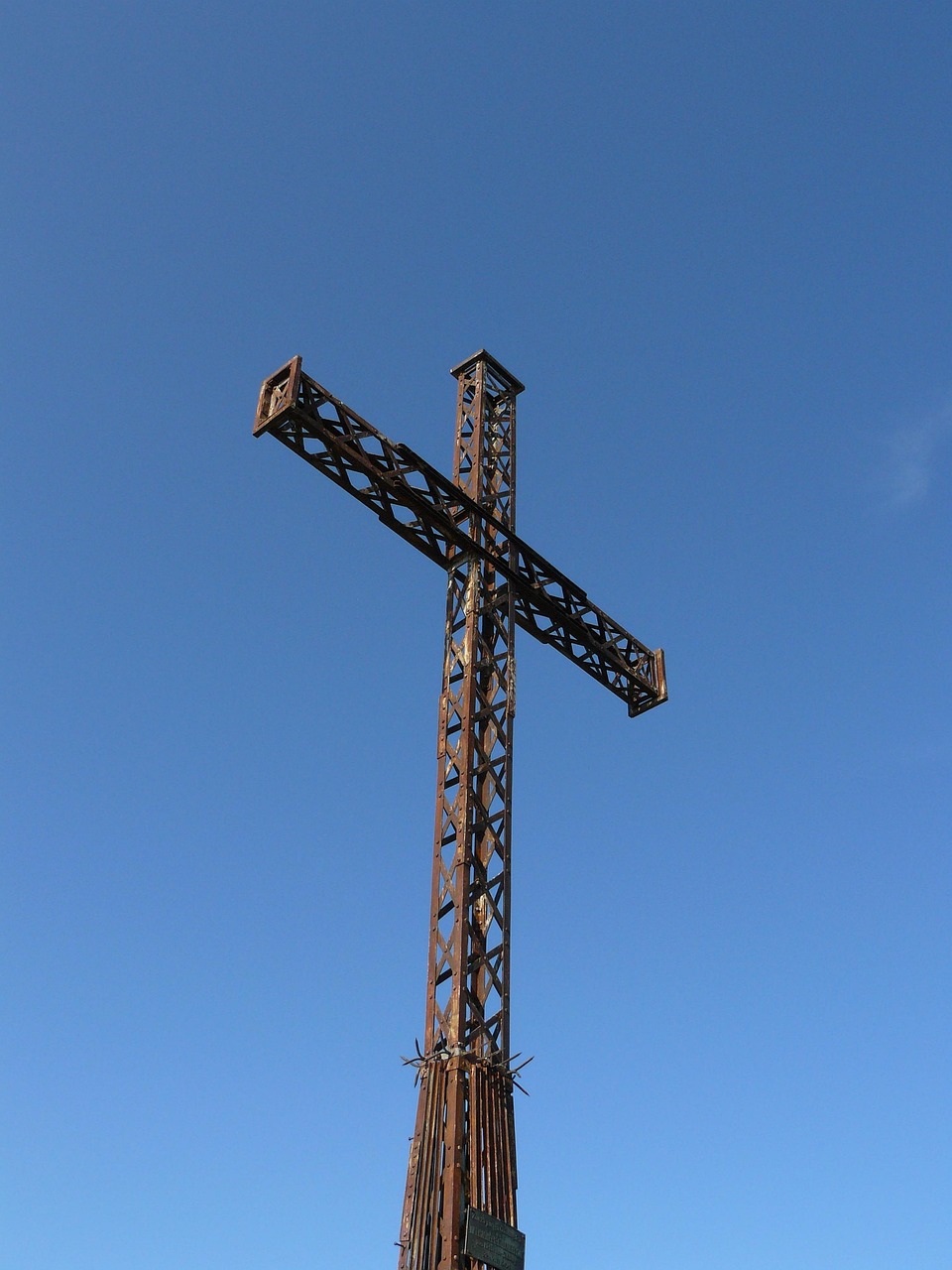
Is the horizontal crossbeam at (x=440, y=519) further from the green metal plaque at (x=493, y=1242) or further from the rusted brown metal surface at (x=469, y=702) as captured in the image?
the green metal plaque at (x=493, y=1242)

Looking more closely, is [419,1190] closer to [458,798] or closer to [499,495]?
[458,798]

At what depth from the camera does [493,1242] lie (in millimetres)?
12602

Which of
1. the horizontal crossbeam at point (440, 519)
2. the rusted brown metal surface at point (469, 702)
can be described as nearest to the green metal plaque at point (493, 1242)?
the rusted brown metal surface at point (469, 702)

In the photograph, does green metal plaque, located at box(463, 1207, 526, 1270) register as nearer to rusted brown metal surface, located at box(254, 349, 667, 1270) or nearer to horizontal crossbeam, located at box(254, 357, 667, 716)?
rusted brown metal surface, located at box(254, 349, 667, 1270)

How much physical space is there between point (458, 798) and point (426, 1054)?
278 centimetres

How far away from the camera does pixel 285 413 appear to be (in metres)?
15.3

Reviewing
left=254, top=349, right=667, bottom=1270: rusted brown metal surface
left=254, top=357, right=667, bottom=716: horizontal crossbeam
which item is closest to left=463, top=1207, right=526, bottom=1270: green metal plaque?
left=254, top=349, right=667, bottom=1270: rusted brown metal surface

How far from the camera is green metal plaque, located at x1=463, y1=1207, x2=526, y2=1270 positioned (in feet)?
40.7

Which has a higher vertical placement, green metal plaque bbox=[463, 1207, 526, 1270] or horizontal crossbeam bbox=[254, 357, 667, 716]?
horizontal crossbeam bbox=[254, 357, 667, 716]

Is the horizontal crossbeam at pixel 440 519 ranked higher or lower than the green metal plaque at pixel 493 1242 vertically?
higher

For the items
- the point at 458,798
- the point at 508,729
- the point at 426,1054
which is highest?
the point at 508,729

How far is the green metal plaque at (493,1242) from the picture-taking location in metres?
12.4

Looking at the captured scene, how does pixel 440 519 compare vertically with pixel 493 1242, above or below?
above

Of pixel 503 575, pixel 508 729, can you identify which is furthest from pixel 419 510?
pixel 508 729
